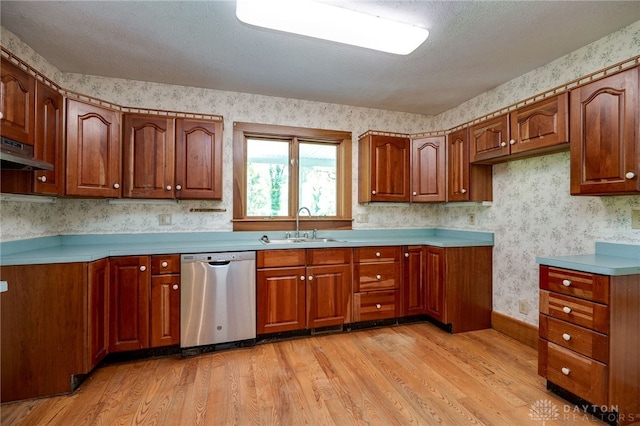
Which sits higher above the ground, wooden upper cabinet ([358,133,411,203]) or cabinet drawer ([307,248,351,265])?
wooden upper cabinet ([358,133,411,203])

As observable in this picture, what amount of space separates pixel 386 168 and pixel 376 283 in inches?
50.1

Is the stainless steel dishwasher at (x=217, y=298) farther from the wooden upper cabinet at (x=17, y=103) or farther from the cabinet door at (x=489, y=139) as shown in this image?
the cabinet door at (x=489, y=139)

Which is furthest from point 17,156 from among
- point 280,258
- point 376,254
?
point 376,254

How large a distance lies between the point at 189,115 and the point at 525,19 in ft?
9.23

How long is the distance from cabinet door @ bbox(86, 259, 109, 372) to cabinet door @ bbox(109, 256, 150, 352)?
0.06 meters

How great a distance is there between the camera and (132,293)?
229 centimetres

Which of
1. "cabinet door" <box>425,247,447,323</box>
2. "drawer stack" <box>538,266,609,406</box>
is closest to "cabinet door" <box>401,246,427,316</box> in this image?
"cabinet door" <box>425,247,447,323</box>

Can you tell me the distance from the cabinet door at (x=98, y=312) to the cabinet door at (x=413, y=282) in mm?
2588

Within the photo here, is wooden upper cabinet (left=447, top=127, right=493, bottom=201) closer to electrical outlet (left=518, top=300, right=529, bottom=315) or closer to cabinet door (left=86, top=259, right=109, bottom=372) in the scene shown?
electrical outlet (left=518, top=300, right=529, bottom=315)

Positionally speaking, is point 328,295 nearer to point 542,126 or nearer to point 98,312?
point 98,312

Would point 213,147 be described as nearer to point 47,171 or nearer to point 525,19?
point 47,171

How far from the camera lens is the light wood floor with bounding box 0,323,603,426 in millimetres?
1674

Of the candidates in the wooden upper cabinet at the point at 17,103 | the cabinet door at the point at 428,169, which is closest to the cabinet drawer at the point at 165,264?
the wooden upper cabinet at the point at 17,103

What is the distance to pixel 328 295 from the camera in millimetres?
2799
